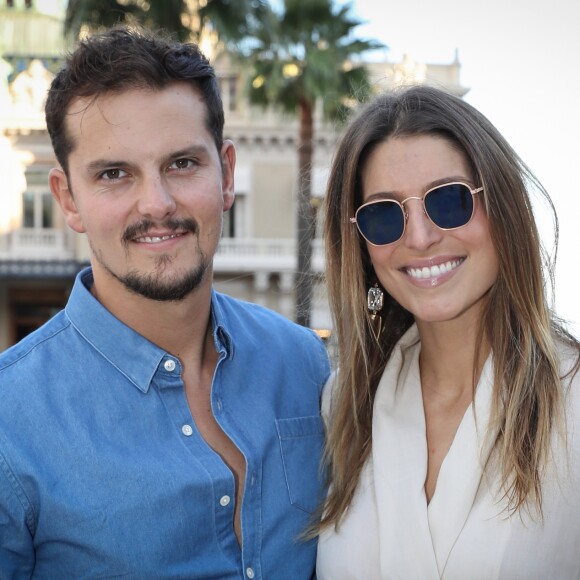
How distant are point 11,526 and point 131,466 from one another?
1.26 ft

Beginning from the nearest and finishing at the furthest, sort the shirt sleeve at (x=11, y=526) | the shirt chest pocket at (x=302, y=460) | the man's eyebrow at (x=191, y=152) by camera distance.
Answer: the shirt sleeve at (x=11, y=526) → the man's eyebrow at (x=191, y=152) → the shirt chest pocket at (x=302, y=460)

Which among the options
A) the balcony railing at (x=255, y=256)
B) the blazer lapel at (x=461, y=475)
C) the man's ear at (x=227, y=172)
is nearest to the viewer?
the blazer lapel at (x=461, y=475)

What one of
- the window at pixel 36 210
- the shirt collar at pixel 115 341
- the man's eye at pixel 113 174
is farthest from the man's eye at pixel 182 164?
the window at pixel 36 210

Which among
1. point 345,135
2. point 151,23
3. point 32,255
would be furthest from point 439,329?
point 32,255

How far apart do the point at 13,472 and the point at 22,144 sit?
82.1 ft

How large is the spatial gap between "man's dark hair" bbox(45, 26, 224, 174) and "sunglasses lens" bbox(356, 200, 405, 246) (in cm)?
63

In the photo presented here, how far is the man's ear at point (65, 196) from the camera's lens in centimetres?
291

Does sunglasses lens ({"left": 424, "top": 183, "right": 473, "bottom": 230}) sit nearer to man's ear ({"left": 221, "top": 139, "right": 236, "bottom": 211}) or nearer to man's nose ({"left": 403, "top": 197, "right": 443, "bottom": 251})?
man's nose ({"left": 403, "top": 197, "right": 443, "bottom": 251})

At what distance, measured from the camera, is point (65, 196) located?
2.96 metres

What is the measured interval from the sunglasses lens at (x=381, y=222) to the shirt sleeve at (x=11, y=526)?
1.42 m

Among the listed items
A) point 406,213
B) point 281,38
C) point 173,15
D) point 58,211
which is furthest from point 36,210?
point 406,213

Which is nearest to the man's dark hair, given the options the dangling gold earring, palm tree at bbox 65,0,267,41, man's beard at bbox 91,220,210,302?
man's beard at bbox 91,220,210,302

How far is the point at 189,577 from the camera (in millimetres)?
2621

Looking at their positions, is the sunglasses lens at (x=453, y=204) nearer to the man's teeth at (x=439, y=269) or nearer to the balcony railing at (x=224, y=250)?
the man's teeth at (x=439, y=269)
